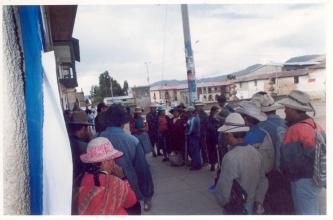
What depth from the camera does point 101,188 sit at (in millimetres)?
1765

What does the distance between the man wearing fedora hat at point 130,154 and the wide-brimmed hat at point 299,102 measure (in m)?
1.44

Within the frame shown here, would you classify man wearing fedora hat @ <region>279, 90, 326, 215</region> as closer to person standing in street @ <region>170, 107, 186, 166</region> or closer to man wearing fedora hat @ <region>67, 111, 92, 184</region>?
man wearing fedora hat @ <region>67, 111, 92, 184</region>

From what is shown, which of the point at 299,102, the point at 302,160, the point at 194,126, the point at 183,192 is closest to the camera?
the point at 302,160

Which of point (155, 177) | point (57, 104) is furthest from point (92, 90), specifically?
point (57, 104)

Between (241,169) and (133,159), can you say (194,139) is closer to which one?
(133,159)

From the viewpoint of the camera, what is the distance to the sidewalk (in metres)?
4.41

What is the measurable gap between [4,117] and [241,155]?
167 cm

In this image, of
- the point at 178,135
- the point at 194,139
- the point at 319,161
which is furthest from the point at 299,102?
the point at 178,135

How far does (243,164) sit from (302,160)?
0.60 meters

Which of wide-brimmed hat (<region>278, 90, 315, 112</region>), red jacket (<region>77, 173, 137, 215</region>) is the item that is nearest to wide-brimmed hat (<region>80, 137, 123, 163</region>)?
red jacket (<region>77, 173, 137, 215</region>)

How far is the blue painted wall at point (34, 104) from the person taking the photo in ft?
4.02

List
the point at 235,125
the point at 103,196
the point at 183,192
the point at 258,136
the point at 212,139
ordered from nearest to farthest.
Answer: the point at 103,196, the point at 235,125, the point at 258,136, the point at 183,192, the point at 212,139

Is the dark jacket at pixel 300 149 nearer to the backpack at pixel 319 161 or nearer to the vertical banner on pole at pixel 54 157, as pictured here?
the backpack at pixel 319 161

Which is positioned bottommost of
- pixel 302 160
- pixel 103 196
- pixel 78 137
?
pixel 302 160
